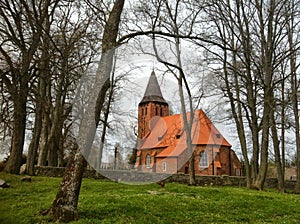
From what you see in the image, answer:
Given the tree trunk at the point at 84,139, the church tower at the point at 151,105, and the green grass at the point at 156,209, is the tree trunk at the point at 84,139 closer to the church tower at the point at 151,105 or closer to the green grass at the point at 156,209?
the green grass at the point at 156,209

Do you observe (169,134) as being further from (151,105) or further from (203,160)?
(203,160)

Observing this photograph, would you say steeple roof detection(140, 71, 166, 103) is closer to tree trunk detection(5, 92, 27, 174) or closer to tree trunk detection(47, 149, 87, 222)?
tree trunk detection(47, 149, 87, 222)

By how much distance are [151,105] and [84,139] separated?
3.03 m

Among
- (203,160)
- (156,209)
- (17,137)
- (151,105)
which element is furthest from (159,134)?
(203,160)

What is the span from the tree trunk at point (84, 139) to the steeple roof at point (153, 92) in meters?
2.10

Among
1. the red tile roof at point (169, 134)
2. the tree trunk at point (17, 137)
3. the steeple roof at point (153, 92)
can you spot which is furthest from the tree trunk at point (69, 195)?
the tree trunk at point (17, 137)

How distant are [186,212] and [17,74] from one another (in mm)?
9869

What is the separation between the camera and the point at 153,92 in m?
11.0

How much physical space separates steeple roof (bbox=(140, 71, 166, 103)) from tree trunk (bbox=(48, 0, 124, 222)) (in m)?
2.10

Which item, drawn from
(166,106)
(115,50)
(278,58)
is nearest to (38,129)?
(166,106)

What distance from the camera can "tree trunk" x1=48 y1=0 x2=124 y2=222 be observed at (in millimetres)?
7480

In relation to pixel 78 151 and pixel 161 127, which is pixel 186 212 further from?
pixel 161 127

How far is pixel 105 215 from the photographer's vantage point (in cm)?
807

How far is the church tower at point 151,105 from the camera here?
10.4 m
